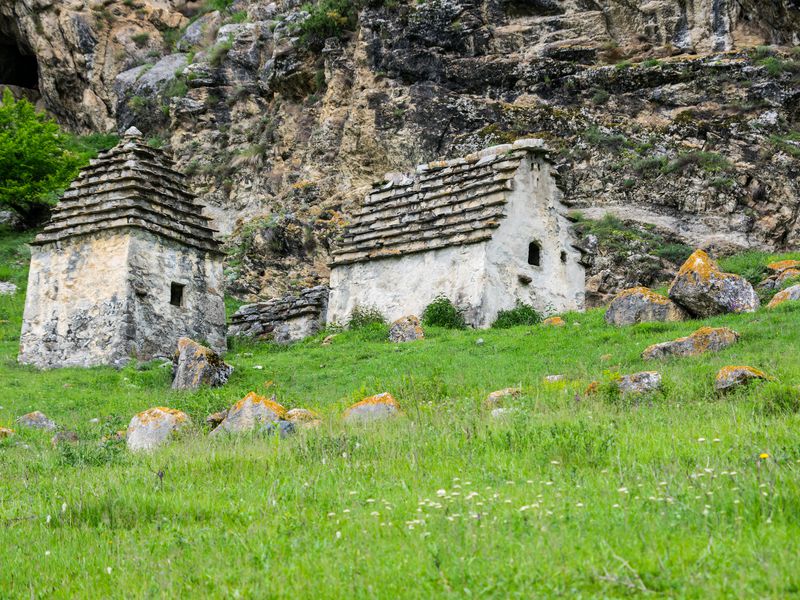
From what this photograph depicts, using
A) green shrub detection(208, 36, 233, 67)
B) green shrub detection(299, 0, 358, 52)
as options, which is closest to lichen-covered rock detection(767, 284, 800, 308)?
green shrub detection(299, 0, 358, 52)

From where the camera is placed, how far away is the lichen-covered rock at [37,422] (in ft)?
53.5

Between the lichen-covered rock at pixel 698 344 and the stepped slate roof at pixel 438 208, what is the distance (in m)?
9.39

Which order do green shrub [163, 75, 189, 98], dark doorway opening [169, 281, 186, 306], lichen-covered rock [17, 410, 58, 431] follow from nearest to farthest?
lichen-covered rock [17, 410, 58, 431]
dark doorway opening [169, 281, 186, 306]
green shrub [163, 75, 189, 98]

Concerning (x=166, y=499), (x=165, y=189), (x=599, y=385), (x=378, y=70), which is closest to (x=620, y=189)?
(x=378, y=70)

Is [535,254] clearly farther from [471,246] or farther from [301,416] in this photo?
[301,416]

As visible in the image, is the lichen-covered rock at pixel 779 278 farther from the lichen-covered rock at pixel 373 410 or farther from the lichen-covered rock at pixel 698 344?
the lichen-covered rock at pixel 373 410

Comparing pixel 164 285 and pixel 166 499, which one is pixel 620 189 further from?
pixel 166 499

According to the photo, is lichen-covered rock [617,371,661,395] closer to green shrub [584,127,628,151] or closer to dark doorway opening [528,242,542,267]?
dark doorway opening [528,242,542,267]

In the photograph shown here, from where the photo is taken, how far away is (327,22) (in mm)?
43438

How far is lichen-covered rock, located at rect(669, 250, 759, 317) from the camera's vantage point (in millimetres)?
19219

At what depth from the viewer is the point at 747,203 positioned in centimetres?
3453

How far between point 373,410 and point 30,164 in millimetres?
33115

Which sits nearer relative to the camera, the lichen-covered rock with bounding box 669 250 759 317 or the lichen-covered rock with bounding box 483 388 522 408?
the lichen-covered rock with bounding box 483 388 522 408

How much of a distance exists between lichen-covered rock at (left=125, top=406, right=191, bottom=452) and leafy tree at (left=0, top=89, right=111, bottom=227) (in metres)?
30.1
